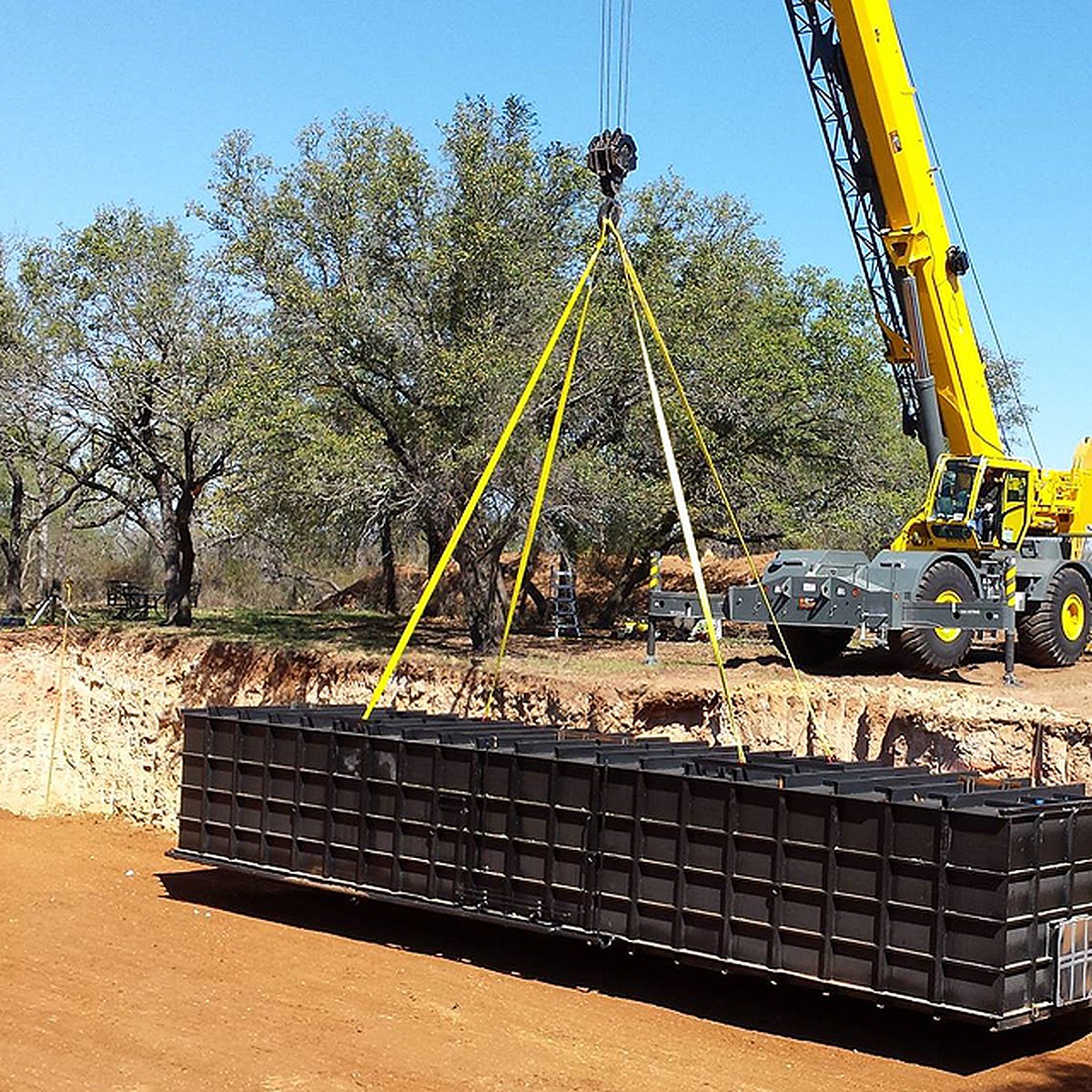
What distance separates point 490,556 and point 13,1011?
43.1ft

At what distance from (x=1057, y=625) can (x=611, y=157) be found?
11121 millimetres

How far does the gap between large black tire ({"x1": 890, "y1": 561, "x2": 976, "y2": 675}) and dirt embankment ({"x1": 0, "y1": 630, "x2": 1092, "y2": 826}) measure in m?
0.40

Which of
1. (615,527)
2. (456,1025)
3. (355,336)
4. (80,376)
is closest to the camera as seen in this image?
(456,1025)

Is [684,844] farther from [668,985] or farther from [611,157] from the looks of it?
[611,157]

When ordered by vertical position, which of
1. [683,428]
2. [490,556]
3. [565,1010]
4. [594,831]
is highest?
[683,428]

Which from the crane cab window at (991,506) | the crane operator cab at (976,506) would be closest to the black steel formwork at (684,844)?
the crane operator cab at (976,506)

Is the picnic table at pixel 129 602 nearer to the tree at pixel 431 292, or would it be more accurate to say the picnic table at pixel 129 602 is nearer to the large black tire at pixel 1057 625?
the tree at pixel 431 292

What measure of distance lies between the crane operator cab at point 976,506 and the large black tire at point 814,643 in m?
1.92

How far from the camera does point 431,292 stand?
2448 cm

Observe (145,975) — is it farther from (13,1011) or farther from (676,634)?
(676,634)

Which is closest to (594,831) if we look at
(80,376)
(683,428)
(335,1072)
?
(335,1072)

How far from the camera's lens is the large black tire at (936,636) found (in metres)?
21.0

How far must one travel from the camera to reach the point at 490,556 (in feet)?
82.7

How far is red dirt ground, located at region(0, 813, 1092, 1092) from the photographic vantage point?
11703 millimetres
